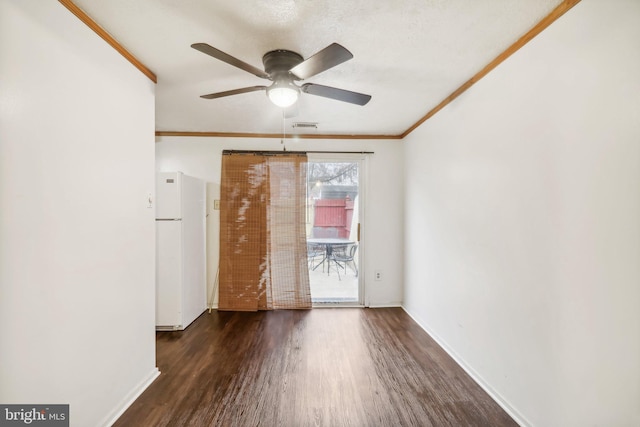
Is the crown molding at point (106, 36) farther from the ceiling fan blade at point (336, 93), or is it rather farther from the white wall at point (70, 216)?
the ceiling fan blade at point (336, 93)

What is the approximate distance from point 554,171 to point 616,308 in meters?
0.69

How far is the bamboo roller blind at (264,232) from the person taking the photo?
11.7ft

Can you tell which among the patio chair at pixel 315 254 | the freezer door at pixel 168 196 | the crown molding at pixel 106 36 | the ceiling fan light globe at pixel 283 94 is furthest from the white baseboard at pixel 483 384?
the crown molding at pixel 106 36

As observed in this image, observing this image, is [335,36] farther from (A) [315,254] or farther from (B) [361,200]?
(A) [315,254]

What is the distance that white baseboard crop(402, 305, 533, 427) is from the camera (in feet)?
5.44

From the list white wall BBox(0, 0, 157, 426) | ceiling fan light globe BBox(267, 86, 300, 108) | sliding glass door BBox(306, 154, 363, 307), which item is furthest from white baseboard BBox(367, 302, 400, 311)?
ceiling fan light globe BBox(267, 86, 300, 108)

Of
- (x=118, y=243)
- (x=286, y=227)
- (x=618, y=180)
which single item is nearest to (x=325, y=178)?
(x=286, y=227)

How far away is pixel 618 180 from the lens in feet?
3.72

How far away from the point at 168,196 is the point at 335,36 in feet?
7.82

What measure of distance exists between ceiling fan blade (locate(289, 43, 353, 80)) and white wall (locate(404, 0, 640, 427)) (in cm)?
113

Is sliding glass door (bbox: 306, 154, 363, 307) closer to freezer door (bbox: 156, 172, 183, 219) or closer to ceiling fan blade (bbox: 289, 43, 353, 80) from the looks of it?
freezer door (bbox: 156, 172, 183, 219)

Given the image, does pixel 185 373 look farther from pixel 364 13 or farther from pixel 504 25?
pixel 504 25

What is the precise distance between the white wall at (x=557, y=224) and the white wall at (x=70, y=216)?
100 inches

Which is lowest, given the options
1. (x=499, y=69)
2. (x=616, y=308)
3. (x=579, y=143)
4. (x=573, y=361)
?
(x=573, y=361)
